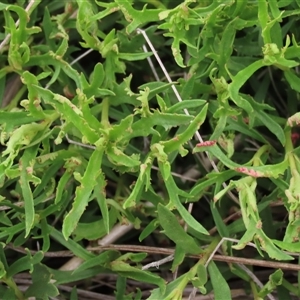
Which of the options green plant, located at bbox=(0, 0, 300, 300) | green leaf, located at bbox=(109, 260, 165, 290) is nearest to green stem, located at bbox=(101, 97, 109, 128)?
green plant, located at bbox=(0, 0, 300, 300)

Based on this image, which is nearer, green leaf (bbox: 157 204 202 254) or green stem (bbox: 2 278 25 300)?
green leaf (bbox: 157 204 202 254)

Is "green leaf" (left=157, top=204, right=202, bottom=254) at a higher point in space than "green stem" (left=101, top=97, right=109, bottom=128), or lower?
lower

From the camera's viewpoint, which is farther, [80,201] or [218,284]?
[218,284]

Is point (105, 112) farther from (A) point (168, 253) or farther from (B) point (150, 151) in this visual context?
(A) point (168, 253)

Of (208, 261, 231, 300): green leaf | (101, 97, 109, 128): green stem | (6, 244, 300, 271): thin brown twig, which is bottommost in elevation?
(208, 261, 231, 300): green leaf

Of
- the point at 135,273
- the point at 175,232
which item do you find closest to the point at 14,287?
the point at 135,273

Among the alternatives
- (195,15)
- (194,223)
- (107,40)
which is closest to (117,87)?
(107,40)

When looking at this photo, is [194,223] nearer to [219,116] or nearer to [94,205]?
[219,116]

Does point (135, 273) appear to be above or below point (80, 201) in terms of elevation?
below

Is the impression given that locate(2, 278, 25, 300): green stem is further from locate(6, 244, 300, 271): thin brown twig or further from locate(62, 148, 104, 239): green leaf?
locate(62, 148, 104, 239): green leaf
